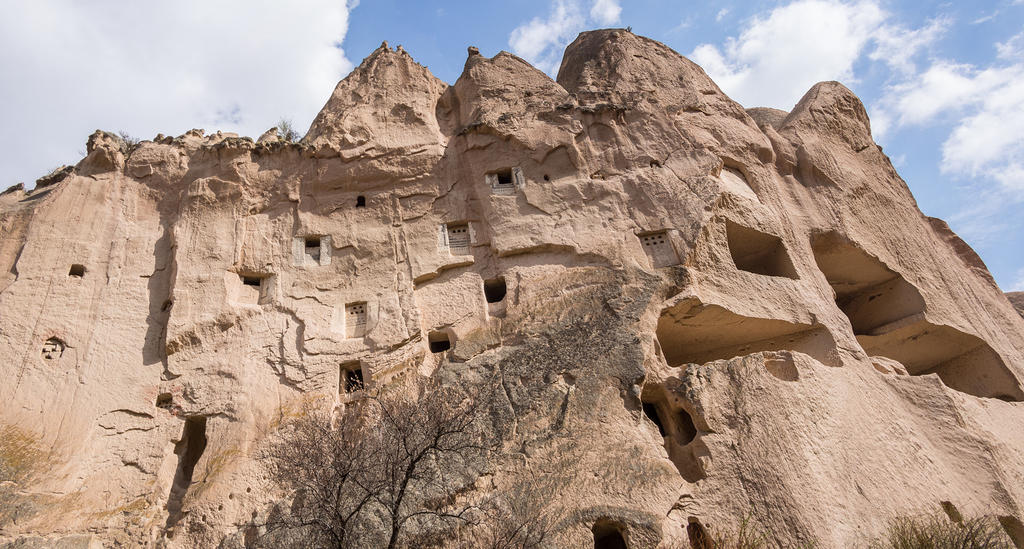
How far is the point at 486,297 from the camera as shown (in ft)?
35.1

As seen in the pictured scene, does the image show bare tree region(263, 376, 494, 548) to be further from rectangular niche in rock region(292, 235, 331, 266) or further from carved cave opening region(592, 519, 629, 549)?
rectangular niche in rock region(292, 235, 331, 266)

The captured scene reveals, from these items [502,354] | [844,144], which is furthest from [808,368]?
[844,144]

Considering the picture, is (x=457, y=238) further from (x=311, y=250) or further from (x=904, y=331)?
(x=904, y=331)

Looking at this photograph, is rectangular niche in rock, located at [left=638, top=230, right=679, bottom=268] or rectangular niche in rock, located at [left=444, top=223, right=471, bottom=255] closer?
rectangular niche in rock, located at [left=638, top=230, right=679, bottom=268]

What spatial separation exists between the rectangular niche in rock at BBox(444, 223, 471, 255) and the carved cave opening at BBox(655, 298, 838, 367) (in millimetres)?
3376

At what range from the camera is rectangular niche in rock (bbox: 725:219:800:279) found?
11.1 metres

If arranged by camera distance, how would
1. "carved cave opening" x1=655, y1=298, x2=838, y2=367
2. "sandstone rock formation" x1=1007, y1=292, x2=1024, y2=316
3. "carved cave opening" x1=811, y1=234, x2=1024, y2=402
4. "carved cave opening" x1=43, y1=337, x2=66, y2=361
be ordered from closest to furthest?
"carved cave opening" x1=43, y1=337, x2=66, y2=361
"carved cave opening" x1=655, y1=298, x2=838, y2=367
"carved cave opening" x1=811, y1=234, x2=1024, y2=402
"sandstone rock formation" x1=1007, y1=292, x2=1024, y2=316

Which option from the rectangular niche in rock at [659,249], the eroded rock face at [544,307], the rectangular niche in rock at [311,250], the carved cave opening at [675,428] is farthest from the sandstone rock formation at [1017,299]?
the rectangular niche in rock at [311,250]

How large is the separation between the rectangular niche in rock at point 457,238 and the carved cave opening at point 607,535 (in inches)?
194

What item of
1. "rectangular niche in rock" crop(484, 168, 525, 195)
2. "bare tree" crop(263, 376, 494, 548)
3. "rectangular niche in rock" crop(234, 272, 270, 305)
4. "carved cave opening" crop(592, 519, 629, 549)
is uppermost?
"rectangular niche in rock" crop(484, 168, 525, 195)

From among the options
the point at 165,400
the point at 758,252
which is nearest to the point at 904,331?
the point at 758,252

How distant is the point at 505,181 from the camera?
12047 mm

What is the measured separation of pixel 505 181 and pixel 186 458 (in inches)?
257

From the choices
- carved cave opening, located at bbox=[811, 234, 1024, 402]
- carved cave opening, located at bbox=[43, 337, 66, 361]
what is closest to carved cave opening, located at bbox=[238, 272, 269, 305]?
carved cave opening, located at bbox=[43, 337, 66, 361]
